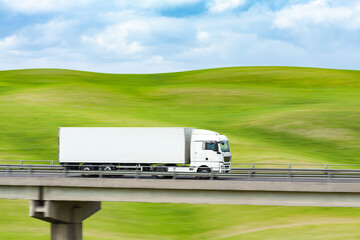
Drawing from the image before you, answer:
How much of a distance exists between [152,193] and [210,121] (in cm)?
4349

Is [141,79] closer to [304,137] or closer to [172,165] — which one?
[304,137]

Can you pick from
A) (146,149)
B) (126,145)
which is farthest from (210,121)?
(146,149)

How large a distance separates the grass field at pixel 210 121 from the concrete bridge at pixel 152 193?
216 inches

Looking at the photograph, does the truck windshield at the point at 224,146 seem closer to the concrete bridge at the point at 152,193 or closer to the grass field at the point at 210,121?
the concrete bridge at the point at 152,193

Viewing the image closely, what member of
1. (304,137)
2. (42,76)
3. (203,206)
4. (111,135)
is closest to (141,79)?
(42,76)

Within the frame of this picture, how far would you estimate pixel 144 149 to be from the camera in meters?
35.2

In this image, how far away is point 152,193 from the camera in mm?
31297

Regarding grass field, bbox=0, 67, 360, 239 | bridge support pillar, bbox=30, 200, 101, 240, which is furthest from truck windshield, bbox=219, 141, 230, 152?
bridge support pillar, bbox=30, 200, 101, 240

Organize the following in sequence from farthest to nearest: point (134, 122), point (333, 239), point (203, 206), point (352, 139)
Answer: point (134, 122)
point (352, 139)
point (203, 206)
point (333, 239)

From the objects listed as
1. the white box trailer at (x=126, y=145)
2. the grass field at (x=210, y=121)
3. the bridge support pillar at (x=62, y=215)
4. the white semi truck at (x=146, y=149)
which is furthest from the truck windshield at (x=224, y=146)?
the bridge support pillar at (x=62, y=215)

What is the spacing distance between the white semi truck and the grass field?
615cm

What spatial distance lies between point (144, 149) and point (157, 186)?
4.92m

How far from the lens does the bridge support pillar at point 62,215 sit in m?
32.5

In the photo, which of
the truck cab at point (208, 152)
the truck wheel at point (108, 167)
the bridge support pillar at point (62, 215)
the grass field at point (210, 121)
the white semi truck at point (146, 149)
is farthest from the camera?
the grass field at point (210, 121)
